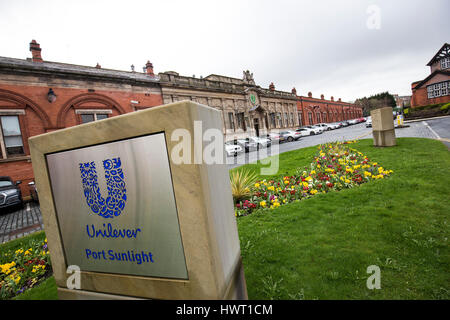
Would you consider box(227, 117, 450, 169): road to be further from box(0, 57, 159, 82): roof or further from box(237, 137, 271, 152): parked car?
box(0, 57, 159, 82): roof

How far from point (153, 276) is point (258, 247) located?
1.83m

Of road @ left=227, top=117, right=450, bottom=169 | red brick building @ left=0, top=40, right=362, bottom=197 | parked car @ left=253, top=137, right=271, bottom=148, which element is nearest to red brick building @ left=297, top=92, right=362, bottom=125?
red brick building @ left=0, top=40, right=362, bottom=197

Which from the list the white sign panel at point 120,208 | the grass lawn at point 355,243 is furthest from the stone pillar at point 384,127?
the white sign panel at point 120,208

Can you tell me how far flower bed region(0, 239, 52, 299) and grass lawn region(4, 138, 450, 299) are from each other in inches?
15.8

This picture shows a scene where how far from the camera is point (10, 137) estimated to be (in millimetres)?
12477

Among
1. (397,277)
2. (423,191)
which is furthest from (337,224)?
(423,191)

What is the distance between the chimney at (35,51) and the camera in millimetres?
14220

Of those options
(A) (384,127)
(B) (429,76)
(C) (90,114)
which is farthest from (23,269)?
(B) (429,76)

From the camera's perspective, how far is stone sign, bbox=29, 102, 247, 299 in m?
1.33

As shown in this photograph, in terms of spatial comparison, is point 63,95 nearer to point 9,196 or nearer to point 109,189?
point 9,196

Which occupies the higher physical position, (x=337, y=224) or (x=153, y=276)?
(x=153, y=276)

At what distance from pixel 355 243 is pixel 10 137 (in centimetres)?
1766
